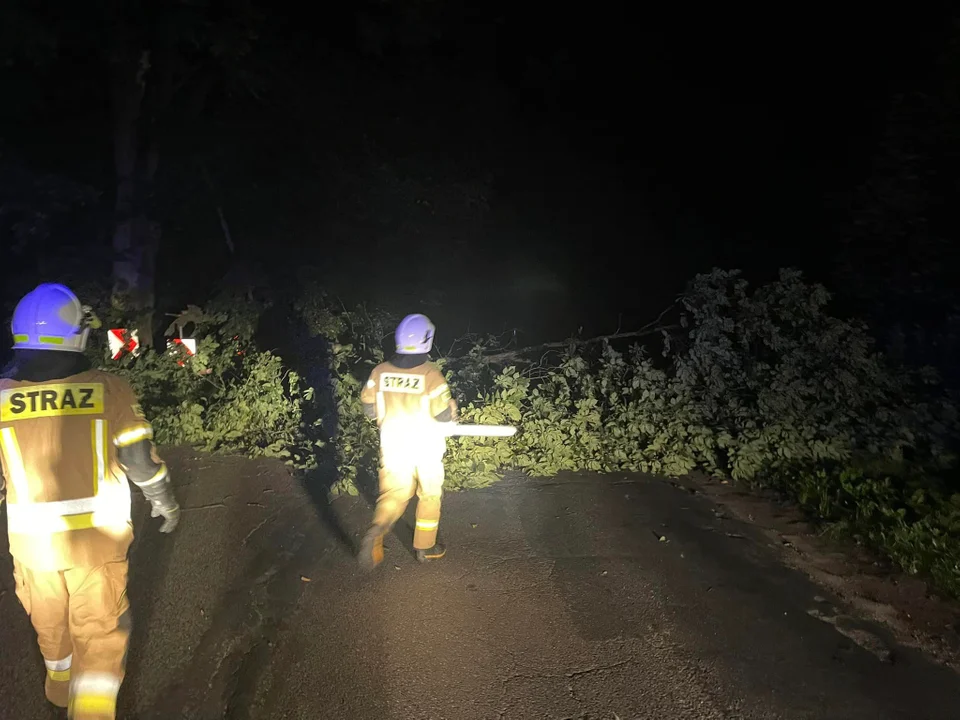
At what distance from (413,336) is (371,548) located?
1467 millimetres

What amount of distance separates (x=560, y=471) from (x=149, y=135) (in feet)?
26.0

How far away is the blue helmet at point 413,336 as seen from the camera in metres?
4.47

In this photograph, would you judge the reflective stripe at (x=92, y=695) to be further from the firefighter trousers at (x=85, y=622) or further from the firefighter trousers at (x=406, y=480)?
the firefighter trousers at (x=406, y=480)

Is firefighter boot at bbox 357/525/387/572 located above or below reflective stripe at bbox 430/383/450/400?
below

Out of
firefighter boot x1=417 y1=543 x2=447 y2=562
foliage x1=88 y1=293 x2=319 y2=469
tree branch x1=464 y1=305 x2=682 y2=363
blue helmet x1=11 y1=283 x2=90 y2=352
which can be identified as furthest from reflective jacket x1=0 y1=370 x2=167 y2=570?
tree branch x1=464 y1=305 x2=682 y2=363

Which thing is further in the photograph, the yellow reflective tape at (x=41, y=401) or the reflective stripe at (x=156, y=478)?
the reflective stripe at (x=156, y=478)

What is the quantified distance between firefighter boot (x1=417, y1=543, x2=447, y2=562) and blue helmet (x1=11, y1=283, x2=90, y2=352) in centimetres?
279

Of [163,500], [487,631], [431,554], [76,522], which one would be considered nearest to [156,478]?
[163,500]

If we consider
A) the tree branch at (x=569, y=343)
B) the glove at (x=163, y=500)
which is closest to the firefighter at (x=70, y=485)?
→ the glove at (x=163, y=500)

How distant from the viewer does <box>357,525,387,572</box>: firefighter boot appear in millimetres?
4637

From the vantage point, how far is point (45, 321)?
8.84ft

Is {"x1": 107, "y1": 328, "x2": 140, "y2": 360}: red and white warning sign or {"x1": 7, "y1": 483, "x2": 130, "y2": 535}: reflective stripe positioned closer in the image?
{"x1": 7, "y1": 483, "x2": 130, "y2": 535}: reflective stripe

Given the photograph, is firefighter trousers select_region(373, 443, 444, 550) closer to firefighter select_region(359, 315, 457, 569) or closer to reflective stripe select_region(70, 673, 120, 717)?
firefighter select_region(359, 315, 457, 569)

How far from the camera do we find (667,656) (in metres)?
3.84
